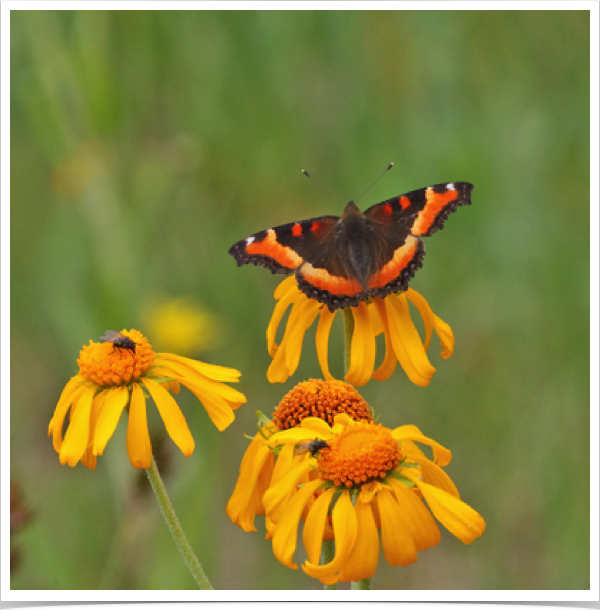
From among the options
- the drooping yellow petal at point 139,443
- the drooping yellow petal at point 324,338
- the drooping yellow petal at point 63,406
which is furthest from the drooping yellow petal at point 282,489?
the drooping yellow petal at point 63,406

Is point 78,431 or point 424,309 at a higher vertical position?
point 424,309

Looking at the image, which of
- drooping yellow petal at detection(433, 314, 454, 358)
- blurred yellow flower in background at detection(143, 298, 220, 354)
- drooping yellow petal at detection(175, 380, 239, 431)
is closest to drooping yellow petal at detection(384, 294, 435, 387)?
drooping yellow petal at detection(433, 314, 454, 358)

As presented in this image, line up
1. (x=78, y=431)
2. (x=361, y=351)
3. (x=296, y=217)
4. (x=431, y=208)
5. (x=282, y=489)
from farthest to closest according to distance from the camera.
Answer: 1. (x=296, y=217)
2. (x=431, y=208)
3. (x=361, y=351)
4. (x=78, y=431)
5. (x=282, y=489)

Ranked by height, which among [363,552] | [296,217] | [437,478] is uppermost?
[296,217]

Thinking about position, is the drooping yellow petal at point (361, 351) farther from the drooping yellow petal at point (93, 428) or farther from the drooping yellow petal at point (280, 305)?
the drooping yellow petal at point (93, 428)

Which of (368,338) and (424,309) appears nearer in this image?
(368,338)

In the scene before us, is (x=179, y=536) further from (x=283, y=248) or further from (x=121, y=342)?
(x=283, y=248)

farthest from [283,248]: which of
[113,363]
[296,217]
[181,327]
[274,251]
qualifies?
[296,217]
